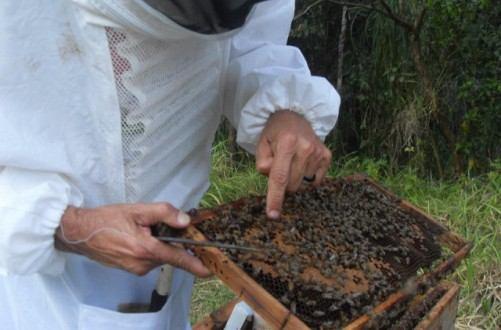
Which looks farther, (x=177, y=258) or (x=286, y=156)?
(x=286, y=156)

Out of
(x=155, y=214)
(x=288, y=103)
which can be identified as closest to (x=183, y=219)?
(x=155, y=214)

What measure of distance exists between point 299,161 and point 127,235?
24.9 inches

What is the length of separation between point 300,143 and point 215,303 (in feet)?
8.53

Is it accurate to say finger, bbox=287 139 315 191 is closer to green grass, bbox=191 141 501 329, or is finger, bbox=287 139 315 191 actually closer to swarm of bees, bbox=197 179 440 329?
swarm of bees, bbox=197 179 440 329

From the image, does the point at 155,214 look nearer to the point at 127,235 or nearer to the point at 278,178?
the point at 127,235

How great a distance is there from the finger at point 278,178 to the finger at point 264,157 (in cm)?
3

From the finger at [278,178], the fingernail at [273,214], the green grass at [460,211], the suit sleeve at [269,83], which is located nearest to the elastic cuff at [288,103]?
the suit sleeve at [269,83]

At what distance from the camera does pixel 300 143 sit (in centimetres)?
194

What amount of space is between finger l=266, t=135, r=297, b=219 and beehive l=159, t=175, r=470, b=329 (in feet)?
0.23

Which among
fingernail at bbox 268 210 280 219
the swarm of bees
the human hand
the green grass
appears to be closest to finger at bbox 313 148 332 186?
the human hand

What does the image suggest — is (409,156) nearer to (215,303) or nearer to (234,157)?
(234,157)

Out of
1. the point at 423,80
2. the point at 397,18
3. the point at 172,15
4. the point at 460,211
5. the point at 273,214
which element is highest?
the point at 172,15

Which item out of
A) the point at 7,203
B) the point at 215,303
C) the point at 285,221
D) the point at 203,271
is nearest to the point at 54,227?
the point at 7,203

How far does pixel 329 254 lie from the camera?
1.84 metres
